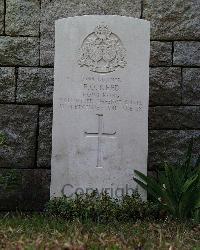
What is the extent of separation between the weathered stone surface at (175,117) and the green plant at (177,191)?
Result: 794mm

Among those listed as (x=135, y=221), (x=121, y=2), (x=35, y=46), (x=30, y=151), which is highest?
(x=121, y=2)

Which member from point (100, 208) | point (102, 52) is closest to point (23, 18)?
point (102, 52)

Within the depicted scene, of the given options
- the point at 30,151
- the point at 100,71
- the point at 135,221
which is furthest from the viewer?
the point at 30,151

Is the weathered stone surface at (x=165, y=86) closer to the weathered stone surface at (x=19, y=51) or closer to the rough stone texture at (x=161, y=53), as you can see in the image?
the rough stone texture at (x=161, y=53)

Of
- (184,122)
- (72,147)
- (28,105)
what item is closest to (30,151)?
(28,105)

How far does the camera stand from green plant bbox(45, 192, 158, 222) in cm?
460

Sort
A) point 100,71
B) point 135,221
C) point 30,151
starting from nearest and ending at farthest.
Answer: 1. point 135,221
2. point 100,71
3. point 30,151

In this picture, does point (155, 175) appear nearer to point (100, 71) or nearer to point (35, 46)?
point (100, 71)

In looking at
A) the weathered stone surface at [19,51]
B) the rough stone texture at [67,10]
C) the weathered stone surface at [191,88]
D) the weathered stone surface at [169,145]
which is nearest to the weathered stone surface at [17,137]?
the weathered stone surface at [19,51]

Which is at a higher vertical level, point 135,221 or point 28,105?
point 28,105

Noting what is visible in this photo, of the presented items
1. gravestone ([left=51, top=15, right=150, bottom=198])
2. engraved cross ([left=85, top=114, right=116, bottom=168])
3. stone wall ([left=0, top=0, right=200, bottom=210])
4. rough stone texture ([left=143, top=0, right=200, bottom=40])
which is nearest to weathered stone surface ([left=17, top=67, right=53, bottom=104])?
stone wall ([left=0, top=0, right=200, bottom=210])

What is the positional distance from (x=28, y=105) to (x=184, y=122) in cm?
150

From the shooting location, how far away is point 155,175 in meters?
5.56

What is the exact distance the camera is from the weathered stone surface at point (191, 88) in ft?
18.5
